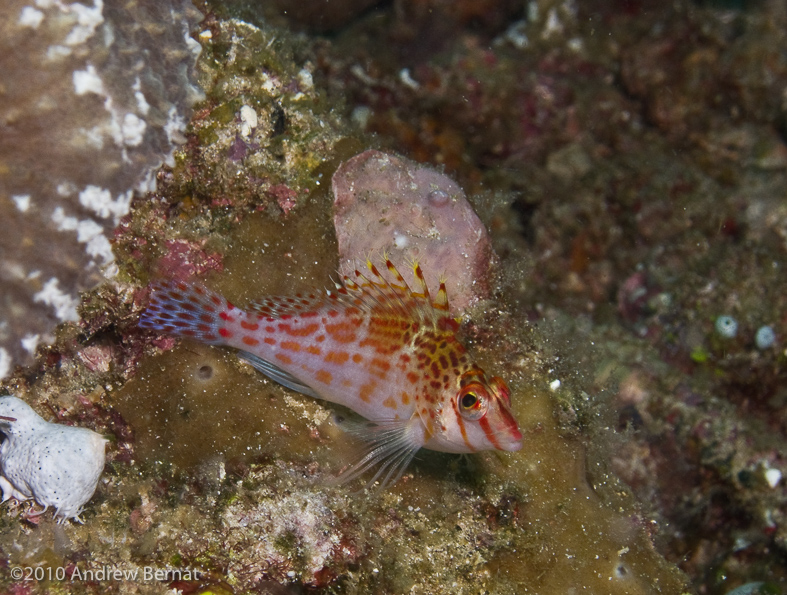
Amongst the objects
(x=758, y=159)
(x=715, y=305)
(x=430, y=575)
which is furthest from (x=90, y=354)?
(x=758, y=159)

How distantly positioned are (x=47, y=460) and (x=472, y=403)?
94.0 inches

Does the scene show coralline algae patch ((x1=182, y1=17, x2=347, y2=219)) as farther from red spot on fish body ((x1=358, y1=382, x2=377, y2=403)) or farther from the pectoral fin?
the pectoral fin

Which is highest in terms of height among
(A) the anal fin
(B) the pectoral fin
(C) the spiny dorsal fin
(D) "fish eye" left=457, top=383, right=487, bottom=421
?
(C) the spiny dorsal fin

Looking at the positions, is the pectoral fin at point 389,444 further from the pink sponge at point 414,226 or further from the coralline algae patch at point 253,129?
the coralline algae patch at point 253,129

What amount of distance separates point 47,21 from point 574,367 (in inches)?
145

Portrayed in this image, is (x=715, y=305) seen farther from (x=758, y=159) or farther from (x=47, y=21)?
(x=47, y=21)

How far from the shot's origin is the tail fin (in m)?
3.11

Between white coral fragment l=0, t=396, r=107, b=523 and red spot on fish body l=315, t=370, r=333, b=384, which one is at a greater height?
red spot on fish body l=315, t=370, r=333, b=384

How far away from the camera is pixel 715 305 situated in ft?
19.5

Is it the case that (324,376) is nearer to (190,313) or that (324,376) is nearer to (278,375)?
(278,375)

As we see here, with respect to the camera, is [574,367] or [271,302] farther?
[574,367]

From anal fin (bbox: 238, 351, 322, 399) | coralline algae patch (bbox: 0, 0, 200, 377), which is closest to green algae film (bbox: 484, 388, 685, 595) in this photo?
anal fin (bbox: 238, 351, 322, 399)

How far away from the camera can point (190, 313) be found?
3131 mm

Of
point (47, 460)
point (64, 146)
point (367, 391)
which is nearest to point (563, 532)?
point (367, 391)
